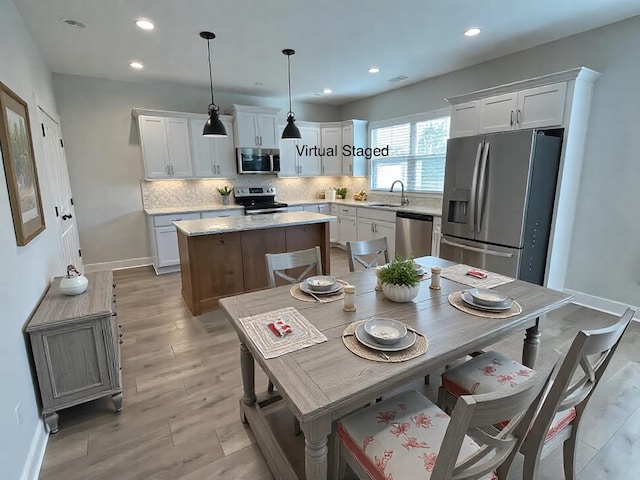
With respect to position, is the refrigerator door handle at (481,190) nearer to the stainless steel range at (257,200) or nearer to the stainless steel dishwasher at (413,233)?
the stainless steel dishwasher at (413,233)

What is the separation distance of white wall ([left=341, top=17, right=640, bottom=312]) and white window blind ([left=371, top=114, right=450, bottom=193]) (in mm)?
1310

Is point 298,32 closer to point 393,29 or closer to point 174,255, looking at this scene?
point 393,29

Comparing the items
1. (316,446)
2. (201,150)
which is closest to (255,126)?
(201,150)

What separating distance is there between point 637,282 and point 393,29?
11.1ft

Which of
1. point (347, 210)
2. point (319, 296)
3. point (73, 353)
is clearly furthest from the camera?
point (347, 210)

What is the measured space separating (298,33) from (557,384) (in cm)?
341

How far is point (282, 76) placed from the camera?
4617 mm

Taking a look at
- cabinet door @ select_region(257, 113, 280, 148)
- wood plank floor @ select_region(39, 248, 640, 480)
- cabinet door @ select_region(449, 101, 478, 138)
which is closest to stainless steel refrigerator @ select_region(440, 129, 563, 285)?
cabinet door @ select_region(449, 101, 478, 138)

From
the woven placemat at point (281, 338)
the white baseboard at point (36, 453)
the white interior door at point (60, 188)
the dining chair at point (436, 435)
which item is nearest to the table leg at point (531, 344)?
the dining chair at point (436, 435)

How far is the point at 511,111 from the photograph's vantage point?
345 centimetres

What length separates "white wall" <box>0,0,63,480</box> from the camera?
145 cm

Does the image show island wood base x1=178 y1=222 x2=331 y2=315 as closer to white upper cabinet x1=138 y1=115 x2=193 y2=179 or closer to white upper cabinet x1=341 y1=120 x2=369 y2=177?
white upper cabinet x1=138 y1=115 x2=193 y2=179

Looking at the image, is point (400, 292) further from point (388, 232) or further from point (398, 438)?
point (388, 232)

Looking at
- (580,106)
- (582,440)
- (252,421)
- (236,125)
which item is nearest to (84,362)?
(252,421)
